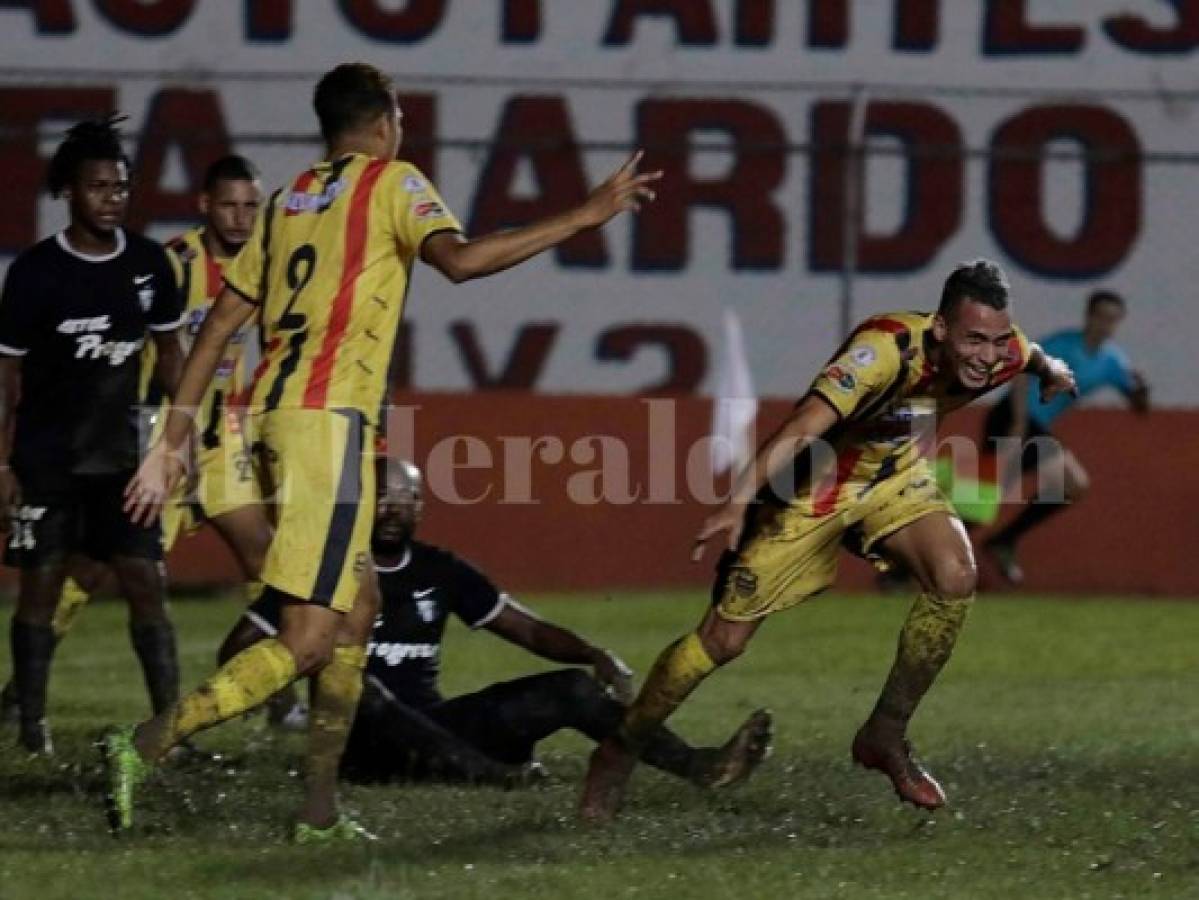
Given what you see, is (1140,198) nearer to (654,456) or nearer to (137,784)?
(654,456)

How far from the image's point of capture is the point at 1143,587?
1705 centimetres

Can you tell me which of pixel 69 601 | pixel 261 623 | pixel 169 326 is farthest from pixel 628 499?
pixel 261 623

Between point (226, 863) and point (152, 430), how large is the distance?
326 cm

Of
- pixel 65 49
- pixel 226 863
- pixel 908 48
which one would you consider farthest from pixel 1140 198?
pixel 226 863

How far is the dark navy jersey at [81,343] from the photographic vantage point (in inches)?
374

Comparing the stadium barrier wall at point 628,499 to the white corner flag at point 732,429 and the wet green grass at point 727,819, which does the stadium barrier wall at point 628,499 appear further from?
the wet green grass at point 727,819

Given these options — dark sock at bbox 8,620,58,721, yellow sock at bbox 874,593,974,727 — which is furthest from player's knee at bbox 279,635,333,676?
Answer: dark sock at bbox 8,620,58,721

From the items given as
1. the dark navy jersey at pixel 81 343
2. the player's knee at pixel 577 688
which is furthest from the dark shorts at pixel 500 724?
the dark navy jersey at pixel 81 343

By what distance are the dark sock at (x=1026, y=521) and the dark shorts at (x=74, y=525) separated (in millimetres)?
7873

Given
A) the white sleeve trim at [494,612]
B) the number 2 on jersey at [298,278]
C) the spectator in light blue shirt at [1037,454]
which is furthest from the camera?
the spectator in light blue shirt at [1037,454]

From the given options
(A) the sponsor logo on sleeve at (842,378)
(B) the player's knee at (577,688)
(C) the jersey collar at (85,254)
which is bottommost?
(B) the player's knee at (577,688)

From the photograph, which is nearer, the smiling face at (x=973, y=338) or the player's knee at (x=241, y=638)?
the smiling face at (x=973, y=338)

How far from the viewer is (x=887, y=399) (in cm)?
817

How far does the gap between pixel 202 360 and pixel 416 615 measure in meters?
1.78
